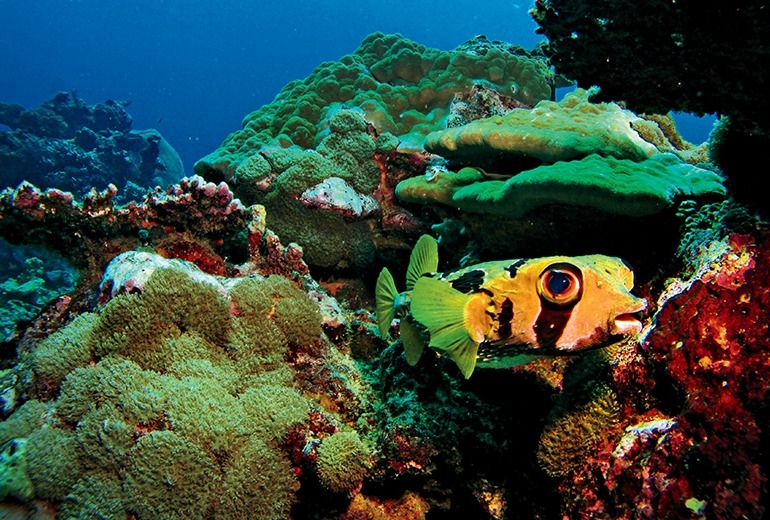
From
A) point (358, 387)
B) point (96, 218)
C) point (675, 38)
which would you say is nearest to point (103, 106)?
point (96, 218)

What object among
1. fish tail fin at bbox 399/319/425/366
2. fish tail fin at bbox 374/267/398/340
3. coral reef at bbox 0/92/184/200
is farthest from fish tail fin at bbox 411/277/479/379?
coral reef at bbox 0/92/184/200

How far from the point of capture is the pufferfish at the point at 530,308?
149 cm

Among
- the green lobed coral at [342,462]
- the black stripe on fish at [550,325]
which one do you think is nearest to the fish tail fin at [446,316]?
the black stripe on fish at [550,325]

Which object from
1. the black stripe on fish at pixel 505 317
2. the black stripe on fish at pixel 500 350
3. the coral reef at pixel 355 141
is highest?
the coral reef at pixel 355 141

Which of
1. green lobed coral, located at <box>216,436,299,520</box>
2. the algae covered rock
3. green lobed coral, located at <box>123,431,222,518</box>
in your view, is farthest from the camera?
the algae covered rock

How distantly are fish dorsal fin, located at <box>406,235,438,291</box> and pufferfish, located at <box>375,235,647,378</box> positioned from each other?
1.65ft

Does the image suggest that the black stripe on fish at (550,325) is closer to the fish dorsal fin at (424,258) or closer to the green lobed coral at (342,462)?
the fish dorsal fin at (424,258)

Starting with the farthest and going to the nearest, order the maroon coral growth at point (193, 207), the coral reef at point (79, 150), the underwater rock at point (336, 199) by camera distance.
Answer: the coral reef at point (79, 150)
the underwater rock at point (336, 199)
the maroon coral growth at point (193, 207)

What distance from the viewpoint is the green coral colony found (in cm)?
172

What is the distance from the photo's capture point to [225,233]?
4.79 m

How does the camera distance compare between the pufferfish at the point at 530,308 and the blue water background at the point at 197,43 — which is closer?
the pufferfish at the point at 530,308

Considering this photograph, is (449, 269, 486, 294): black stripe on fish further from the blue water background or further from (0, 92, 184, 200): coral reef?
the blue water background

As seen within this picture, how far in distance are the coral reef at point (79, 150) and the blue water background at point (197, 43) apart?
83.2 metres

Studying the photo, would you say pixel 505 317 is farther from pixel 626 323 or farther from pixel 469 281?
pixel 626 323
